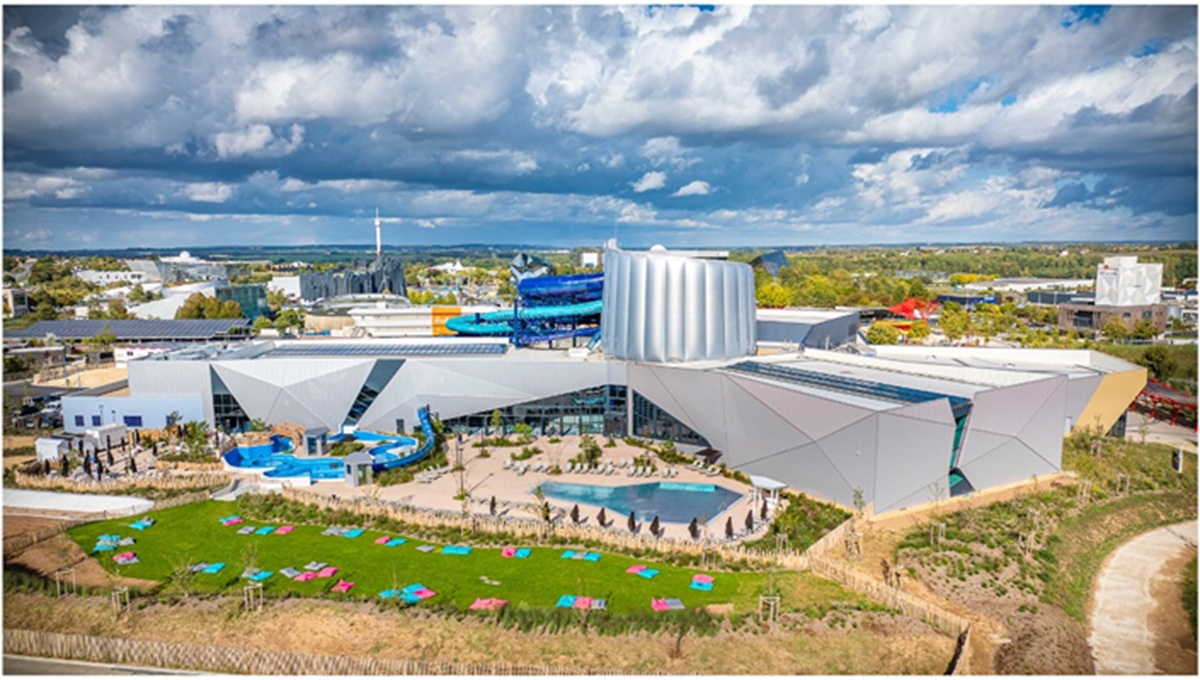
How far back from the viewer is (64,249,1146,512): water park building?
35.3 meters

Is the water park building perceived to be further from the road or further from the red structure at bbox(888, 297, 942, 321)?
the red structure at bbox(888, 297, 942, 321)

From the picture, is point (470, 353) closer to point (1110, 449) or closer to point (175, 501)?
point (175, 501)

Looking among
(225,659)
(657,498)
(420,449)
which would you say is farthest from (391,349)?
(225,659)

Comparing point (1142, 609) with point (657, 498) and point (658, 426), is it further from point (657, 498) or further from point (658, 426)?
point (658, 426)

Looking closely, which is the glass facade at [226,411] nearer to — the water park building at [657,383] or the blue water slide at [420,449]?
the water park building at [657,383]

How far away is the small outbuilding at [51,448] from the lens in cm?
4047

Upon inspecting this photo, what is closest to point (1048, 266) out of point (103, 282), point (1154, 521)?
point (1154, 521)

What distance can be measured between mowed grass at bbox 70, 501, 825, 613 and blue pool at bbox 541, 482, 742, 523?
17.0 ft

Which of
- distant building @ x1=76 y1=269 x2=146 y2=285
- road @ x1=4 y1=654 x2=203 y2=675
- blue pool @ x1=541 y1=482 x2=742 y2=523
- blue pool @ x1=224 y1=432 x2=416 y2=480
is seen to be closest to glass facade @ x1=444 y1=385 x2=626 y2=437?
blue pool @ x1=224 y1=432 x2=416 y2=480

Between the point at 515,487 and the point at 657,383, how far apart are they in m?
11.1

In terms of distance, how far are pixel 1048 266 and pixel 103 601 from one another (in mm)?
222453

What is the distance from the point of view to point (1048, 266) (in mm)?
196750

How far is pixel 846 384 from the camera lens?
118 ft

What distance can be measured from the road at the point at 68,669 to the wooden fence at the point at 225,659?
21 centimetres
